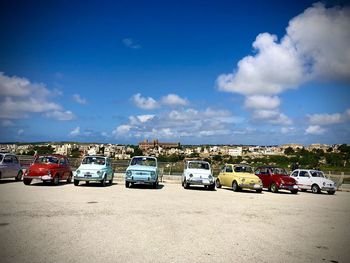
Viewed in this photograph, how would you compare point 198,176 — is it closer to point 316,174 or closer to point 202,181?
point 202,181

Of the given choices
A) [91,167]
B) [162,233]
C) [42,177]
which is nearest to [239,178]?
[91,167]

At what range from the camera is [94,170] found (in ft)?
61.9

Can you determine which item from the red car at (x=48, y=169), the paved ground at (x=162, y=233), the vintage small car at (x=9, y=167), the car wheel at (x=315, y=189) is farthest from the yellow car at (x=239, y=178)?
→ the vintage small car at (x=9, y=167)

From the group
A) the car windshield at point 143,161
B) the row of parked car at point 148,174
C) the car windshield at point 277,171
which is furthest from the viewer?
the car windshield at point 277,171

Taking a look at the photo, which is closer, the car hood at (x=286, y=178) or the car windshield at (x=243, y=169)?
the car hood at (x=286, y=178)

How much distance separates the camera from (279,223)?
9375mm

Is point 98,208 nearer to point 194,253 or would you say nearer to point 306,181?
point 194,253

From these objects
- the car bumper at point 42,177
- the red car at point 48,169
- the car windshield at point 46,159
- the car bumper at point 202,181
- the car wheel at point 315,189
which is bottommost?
the car wheel at point 315,189

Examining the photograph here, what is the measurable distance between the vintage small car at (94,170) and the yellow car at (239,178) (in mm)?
7461

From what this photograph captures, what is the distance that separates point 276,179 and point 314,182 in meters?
3.04

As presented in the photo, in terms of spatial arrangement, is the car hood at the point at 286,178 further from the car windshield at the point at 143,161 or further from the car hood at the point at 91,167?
the car hood at the point at 91,167

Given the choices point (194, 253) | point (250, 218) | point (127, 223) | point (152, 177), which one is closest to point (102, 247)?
point (194, 253)

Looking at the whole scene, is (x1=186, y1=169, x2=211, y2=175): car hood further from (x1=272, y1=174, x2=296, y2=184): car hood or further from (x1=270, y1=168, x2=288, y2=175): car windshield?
(x1=270, y1=168, x2=288, y2=175): car windshield

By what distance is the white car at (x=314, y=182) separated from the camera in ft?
71.4
